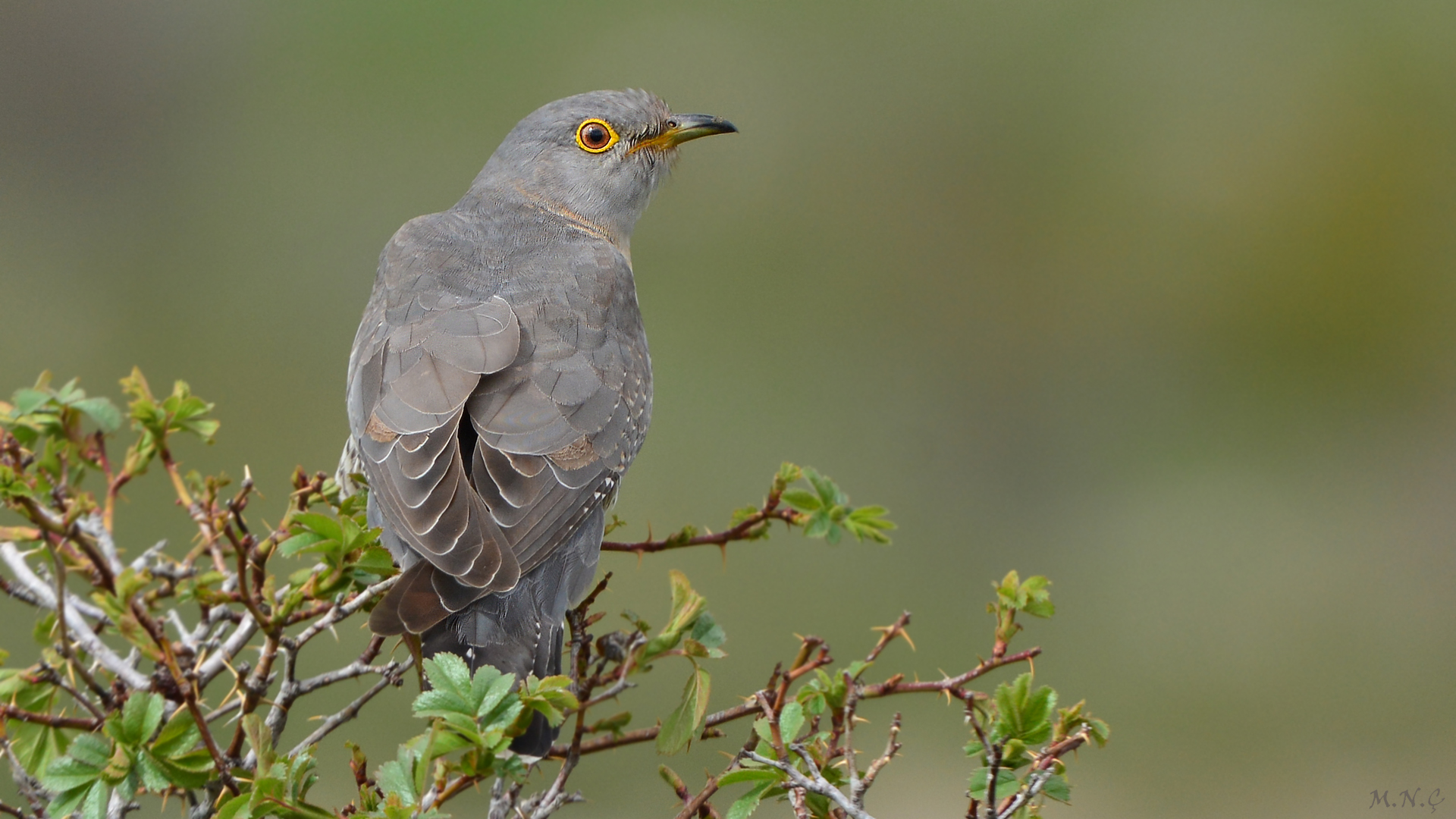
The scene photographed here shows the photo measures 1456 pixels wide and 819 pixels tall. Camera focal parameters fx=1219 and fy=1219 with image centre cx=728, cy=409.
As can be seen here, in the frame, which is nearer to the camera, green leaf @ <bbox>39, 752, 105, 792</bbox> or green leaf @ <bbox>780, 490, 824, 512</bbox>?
green leaf @ <bbox>39, 752, 105, 792</bbox>

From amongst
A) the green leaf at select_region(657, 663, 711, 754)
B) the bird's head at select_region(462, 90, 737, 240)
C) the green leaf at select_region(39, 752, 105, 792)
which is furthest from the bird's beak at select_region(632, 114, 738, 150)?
the green leaf at select_region(39, 752, 105, 792)

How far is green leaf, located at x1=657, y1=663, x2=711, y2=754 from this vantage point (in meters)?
2.26

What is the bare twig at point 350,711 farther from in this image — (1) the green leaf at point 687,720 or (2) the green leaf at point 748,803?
(2) the green leaf at point 748,803

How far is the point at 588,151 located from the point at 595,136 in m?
0.07

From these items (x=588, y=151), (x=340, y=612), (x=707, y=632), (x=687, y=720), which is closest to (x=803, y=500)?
(x=707, y=632)

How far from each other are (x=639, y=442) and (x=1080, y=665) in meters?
4.35

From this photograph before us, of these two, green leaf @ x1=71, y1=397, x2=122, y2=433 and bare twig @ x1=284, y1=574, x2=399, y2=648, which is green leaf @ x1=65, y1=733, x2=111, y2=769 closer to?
bare twig @ x1=284, y1=574, x2=399, y2=648

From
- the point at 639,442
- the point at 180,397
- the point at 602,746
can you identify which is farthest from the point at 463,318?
the point at 602,746

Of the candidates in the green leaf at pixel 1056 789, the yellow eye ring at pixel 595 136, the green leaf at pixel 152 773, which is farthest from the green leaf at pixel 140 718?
the yellow eye ring at pixel 595 136

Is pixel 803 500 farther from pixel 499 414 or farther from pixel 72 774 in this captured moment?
pixel 72 774

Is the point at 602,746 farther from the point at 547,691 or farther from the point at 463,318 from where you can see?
the point at 463,318

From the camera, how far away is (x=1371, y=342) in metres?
8.27

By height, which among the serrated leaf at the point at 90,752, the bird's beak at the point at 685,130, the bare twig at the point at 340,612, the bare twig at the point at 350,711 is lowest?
the serrated leaf at the point at 90,752

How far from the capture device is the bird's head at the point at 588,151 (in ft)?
15.7
